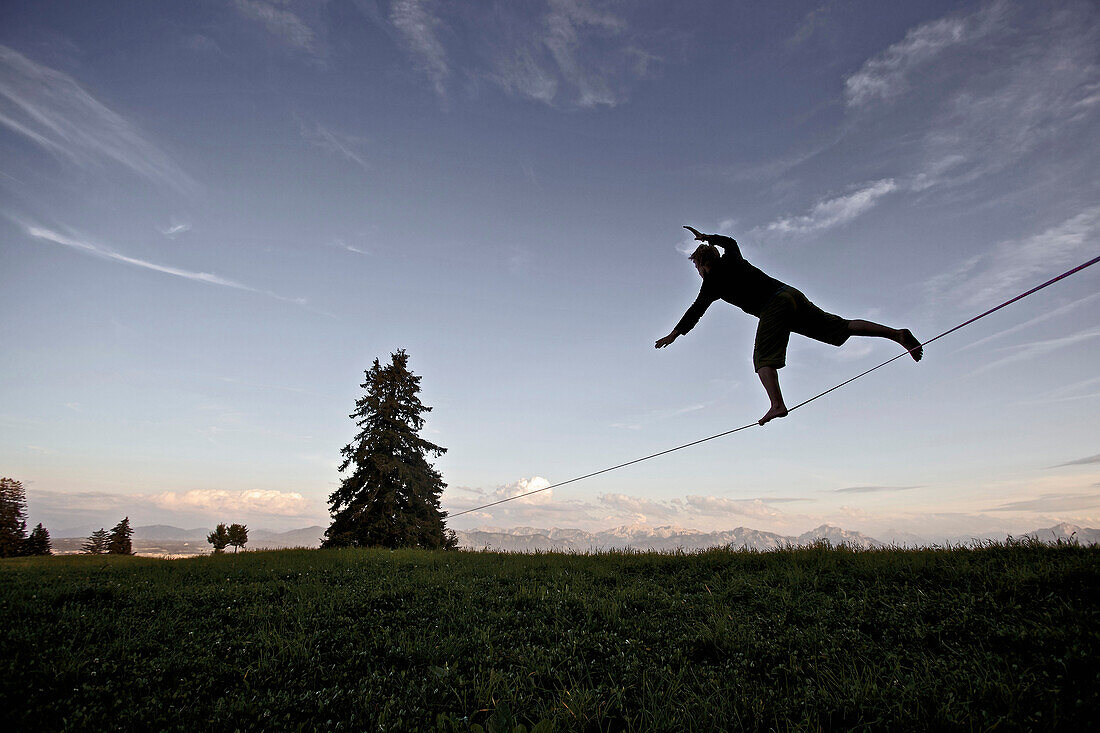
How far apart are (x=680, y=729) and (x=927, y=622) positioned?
3730mm

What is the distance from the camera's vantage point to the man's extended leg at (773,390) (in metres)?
6.02

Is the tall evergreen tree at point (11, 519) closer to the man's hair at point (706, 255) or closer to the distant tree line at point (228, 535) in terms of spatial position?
the distant tree line at point (228, 535)

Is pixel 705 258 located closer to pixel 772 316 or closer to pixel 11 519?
pixel 772 316

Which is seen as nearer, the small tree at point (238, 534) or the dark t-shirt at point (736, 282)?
the dark t-shirt at point (736, 282)

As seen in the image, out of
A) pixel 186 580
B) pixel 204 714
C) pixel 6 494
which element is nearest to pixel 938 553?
pixel 204 714

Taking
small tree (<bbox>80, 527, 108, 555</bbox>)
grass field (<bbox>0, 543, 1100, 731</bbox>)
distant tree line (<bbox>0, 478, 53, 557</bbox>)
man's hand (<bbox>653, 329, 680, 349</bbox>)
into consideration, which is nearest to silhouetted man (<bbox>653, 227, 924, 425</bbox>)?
man's hand (<bbox>653, 329, 680, 349</bbox>)

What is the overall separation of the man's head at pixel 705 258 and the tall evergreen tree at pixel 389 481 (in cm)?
2233

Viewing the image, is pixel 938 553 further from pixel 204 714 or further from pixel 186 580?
pixel 186 580

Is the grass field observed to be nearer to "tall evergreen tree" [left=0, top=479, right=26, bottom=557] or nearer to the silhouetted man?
the silhouetted man

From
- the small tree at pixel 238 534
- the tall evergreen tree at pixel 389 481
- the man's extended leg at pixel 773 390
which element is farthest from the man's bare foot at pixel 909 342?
the small tree at pixel 238 534

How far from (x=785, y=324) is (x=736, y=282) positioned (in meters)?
0.85

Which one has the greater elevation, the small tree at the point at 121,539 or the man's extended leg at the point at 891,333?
the man's extended leg at the point at 891,333

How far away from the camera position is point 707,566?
841 centimetres

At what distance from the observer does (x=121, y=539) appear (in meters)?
58.2
